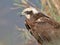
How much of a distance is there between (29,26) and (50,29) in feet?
0.50

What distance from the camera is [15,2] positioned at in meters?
1.97

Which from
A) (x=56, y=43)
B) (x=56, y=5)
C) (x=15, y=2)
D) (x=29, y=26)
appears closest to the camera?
(x=56, y=43)

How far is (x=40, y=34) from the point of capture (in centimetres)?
161

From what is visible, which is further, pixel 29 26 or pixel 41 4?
pixel 41 4

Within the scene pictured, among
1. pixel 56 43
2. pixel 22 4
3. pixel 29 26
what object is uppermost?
pixel 22 4

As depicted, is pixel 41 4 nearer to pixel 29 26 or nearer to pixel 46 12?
pixel 46 12

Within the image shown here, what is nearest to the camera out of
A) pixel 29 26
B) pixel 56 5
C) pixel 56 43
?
pixel 56 43

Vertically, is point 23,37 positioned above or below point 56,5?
below

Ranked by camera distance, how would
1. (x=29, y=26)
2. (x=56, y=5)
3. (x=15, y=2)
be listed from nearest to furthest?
(x=29, y=26) → (x=56, y=5) → (x=15, y=2)

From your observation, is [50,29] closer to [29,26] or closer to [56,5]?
[29,26]

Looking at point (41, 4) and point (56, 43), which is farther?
point (41, 4)

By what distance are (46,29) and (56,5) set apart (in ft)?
1.06

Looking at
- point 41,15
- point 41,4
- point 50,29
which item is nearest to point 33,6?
point 41,4

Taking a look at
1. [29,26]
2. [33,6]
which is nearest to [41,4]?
[33,6]
